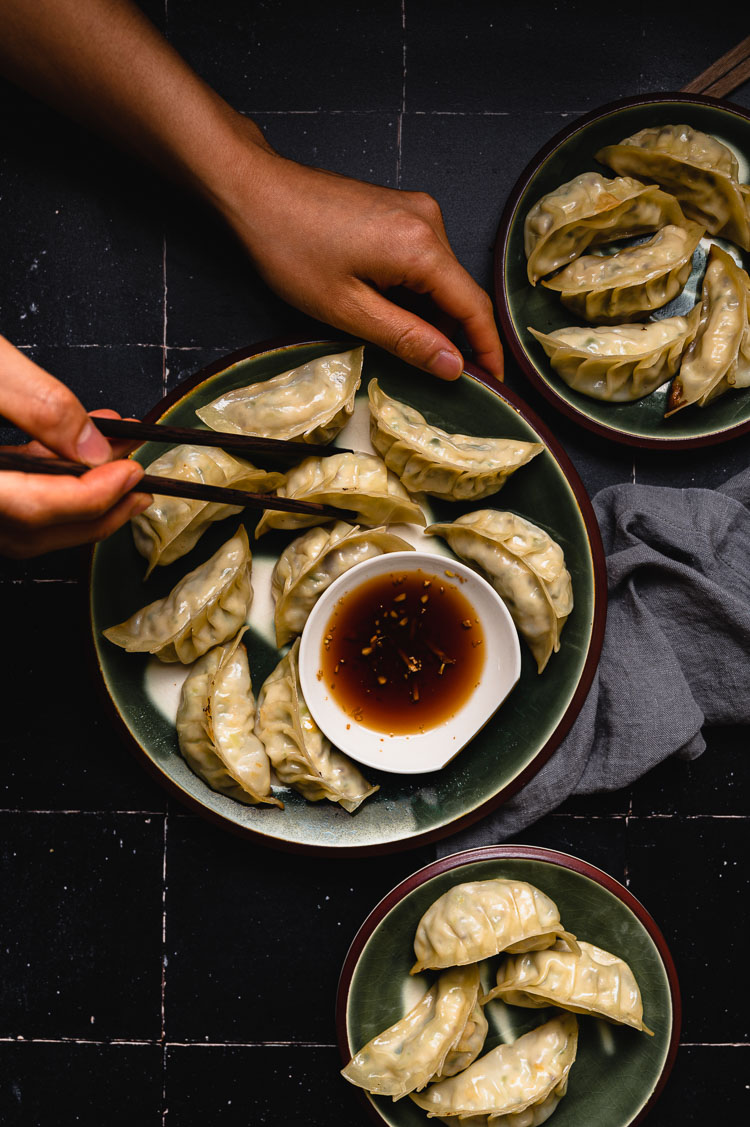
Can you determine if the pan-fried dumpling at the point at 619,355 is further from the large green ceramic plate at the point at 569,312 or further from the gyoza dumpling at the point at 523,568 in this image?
the gyoza dumpling at the point at 523,568

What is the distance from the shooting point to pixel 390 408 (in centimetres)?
226

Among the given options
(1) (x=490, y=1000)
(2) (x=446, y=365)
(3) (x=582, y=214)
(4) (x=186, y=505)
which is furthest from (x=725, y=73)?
(1) (x=490, y=1000)

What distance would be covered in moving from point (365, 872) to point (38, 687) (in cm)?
123

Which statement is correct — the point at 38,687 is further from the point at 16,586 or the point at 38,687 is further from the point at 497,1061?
the point at 497,1061

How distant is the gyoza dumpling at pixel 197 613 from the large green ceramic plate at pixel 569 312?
108 centimetres

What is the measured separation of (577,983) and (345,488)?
1.63 metres

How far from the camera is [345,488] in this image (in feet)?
7.30

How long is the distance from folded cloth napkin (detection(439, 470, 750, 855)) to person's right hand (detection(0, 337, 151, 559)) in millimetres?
1511

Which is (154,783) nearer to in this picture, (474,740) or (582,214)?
(474,740)

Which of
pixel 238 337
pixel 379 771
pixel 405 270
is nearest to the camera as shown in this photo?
pixel 405 270

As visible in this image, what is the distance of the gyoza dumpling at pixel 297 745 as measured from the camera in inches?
89.4

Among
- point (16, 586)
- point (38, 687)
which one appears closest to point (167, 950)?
point (38, 687)

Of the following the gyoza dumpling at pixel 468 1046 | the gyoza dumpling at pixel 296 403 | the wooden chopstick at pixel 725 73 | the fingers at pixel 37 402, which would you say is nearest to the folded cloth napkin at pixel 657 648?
the gyoza dumpling at pixel 468 1046

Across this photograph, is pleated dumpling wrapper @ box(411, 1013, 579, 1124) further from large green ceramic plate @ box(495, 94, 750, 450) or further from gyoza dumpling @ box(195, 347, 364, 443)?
gyoza dumpling @ box(195, 347, 364, 443)
